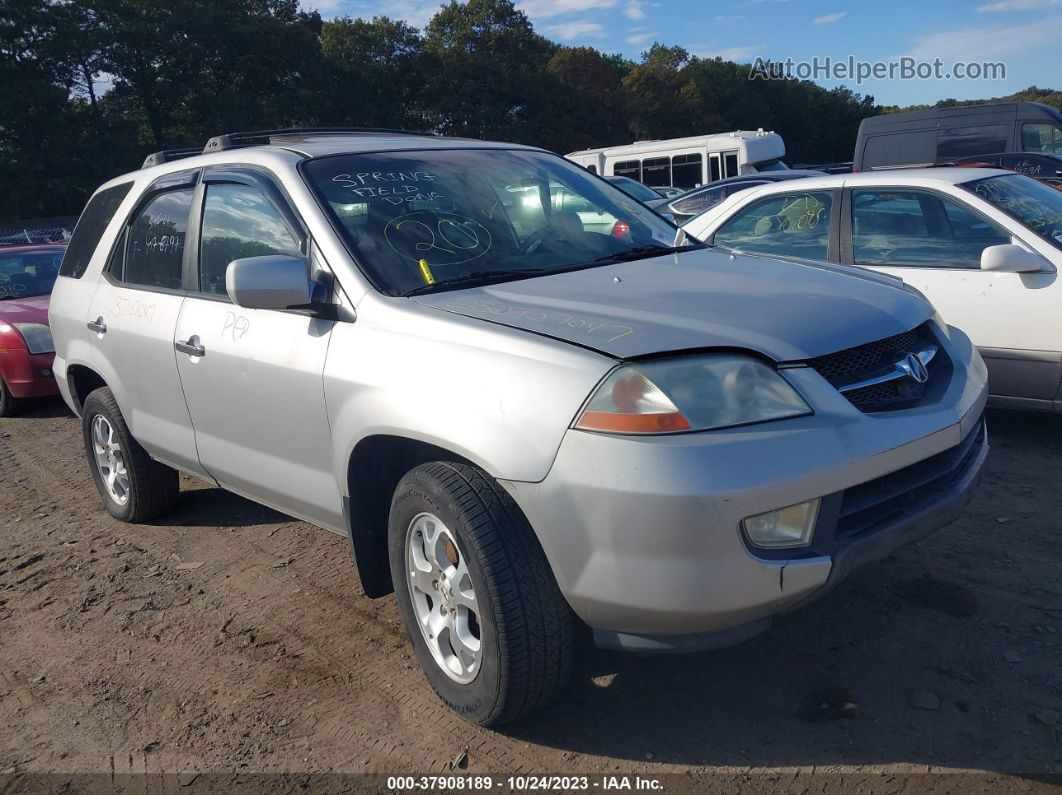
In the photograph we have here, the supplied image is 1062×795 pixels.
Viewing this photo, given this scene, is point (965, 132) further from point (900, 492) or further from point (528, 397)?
point (528, 397)

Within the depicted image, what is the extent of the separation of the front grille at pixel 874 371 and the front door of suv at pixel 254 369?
5.42 ft

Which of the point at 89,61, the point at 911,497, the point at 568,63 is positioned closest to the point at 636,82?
the point at 568,63

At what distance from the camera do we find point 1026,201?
5.44m

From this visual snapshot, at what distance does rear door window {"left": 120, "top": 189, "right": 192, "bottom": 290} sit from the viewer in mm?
4121

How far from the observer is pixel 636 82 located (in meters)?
58.8

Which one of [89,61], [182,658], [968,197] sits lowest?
[182,658]

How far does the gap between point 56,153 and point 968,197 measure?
127 feet

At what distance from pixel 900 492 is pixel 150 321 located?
10.5 ft

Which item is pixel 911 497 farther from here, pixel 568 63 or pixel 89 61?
pixel 568 63

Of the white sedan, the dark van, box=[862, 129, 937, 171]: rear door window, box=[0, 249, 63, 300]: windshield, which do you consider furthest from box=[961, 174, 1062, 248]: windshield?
box=[862, 129, 937, 171]: rear door window

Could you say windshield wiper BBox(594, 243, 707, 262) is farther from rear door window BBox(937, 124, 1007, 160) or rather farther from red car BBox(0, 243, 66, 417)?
rear door window BBox(937, 124, 1007, 160)

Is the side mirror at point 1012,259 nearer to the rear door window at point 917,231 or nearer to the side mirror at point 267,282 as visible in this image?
the rear door window at point 917,231

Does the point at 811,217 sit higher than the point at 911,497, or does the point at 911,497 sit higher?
the point at 811,217

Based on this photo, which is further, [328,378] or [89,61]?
[89,61]
